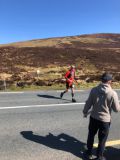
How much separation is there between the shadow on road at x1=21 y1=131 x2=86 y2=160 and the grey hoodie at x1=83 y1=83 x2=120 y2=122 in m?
0.91

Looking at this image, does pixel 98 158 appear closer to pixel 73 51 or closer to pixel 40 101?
pixel 40 101

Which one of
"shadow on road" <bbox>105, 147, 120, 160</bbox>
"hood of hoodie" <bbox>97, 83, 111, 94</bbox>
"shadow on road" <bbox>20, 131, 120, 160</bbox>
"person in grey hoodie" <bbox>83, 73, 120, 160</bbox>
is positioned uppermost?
"hood of hoodie" <bbox>97, 83, 111, 94</bbox>

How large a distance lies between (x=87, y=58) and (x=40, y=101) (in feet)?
108

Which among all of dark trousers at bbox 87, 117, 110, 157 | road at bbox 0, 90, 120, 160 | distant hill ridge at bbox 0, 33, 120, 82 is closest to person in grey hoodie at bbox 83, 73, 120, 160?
dark trousers at bbox 87, 117, 110, 157

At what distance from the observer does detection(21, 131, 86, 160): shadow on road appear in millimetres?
6297

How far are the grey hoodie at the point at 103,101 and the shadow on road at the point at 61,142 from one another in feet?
2.99

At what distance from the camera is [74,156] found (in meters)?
5.95

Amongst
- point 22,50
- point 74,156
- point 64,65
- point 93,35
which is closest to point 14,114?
point 74,156

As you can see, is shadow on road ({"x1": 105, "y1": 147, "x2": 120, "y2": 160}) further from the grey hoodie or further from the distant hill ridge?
the distant hill ridge

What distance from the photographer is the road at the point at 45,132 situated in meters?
6.00

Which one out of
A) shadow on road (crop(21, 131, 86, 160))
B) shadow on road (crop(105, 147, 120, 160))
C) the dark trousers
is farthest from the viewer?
shadow on road (crop(21, 131, 86, 160))

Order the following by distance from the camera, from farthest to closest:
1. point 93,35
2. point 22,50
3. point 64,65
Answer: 1. point 93,35
2. point 22,50
3. point 64,65

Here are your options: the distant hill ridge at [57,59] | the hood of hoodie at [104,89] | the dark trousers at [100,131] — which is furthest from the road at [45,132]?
the distant hill ridge at [57,59]

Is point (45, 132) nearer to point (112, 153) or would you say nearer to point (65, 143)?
point (65, 143)
